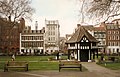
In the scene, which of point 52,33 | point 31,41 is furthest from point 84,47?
point 52,33

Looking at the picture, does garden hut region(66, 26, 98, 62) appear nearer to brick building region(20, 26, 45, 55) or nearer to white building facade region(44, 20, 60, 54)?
brick building region(20, 26, 45, 55)

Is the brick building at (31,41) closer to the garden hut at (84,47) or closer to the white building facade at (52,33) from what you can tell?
the white building facade at (52,33)

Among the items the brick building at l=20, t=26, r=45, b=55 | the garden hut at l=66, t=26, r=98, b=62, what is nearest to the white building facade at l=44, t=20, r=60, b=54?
the brick building at l=20, t=26, r=45, b=55

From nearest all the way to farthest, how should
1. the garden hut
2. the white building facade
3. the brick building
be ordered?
the garden hut
the brick building
the white building facade

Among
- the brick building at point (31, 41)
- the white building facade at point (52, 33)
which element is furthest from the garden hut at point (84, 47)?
the white building facade at point (52, 33)

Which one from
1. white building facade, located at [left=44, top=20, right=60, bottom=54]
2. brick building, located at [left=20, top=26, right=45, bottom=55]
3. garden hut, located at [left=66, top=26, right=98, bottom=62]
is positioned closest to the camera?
garden hut, located at [left=66, top=26, right=98, bottom=62]

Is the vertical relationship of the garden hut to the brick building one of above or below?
below

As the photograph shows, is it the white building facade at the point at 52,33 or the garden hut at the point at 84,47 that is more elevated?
the white building facade at the point at 52,33

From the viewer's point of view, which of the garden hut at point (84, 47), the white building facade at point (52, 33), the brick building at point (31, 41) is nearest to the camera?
the garden hut at point (84, 47)

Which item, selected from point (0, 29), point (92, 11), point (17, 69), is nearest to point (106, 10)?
point (92, 11)

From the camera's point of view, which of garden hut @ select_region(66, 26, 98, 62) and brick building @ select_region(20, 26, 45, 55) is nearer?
garden hut @ select_region(66, 26, 98, 62)

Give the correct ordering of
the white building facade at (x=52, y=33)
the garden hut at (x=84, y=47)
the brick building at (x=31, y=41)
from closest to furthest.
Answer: the garden hut at (x=84, y=47), the brick building at (x=31, y=41), the white building facade at (x=52, y=33)

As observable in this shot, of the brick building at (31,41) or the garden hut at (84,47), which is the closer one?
the garden hut at (84,47)

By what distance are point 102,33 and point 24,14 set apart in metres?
64.5
